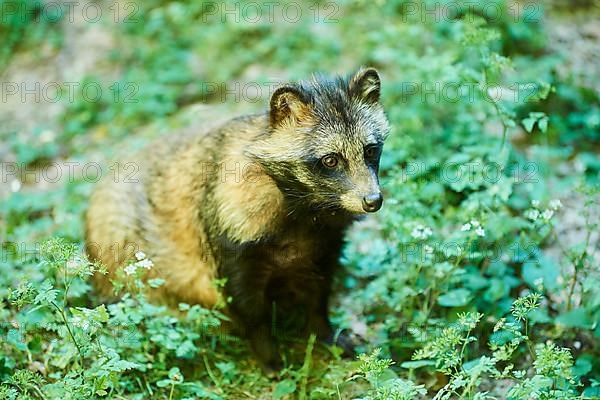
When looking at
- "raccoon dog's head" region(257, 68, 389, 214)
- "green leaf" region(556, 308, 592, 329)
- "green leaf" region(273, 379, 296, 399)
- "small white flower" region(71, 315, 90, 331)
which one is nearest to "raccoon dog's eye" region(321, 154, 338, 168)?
"raccoon dog's head" region(257, 68, 389, 214)

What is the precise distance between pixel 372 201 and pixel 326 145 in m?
0.47

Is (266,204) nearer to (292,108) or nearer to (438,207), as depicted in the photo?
(292,108)

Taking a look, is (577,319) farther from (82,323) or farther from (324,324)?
(82,323)

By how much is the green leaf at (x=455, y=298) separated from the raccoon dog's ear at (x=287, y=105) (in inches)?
64.2

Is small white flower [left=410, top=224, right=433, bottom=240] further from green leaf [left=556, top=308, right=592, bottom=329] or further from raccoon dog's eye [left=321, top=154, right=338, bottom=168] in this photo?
green leaf [left=556, top=308, right=592, bottom=329]

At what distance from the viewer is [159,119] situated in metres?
8.00

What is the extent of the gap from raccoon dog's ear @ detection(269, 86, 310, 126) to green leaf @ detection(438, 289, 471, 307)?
163 cm

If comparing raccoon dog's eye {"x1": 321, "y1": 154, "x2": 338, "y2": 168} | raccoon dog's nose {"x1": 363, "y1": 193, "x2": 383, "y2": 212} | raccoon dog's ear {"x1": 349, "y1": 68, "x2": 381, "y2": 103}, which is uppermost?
raccoon dog's ear {"x1": 349, "y1": 68, "x2": 381, "y2": 103}

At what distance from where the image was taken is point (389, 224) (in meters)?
5.63

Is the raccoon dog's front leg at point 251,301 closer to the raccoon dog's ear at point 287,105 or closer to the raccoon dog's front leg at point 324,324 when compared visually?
the raccoon dog's front leg at point 324,324

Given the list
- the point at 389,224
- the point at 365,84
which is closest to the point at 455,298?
the point at 389,224

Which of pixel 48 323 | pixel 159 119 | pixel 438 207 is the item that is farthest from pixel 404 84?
pixel 48 323

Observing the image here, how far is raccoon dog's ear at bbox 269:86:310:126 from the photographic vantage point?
188 inches

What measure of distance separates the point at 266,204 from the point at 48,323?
1609 millimetres
